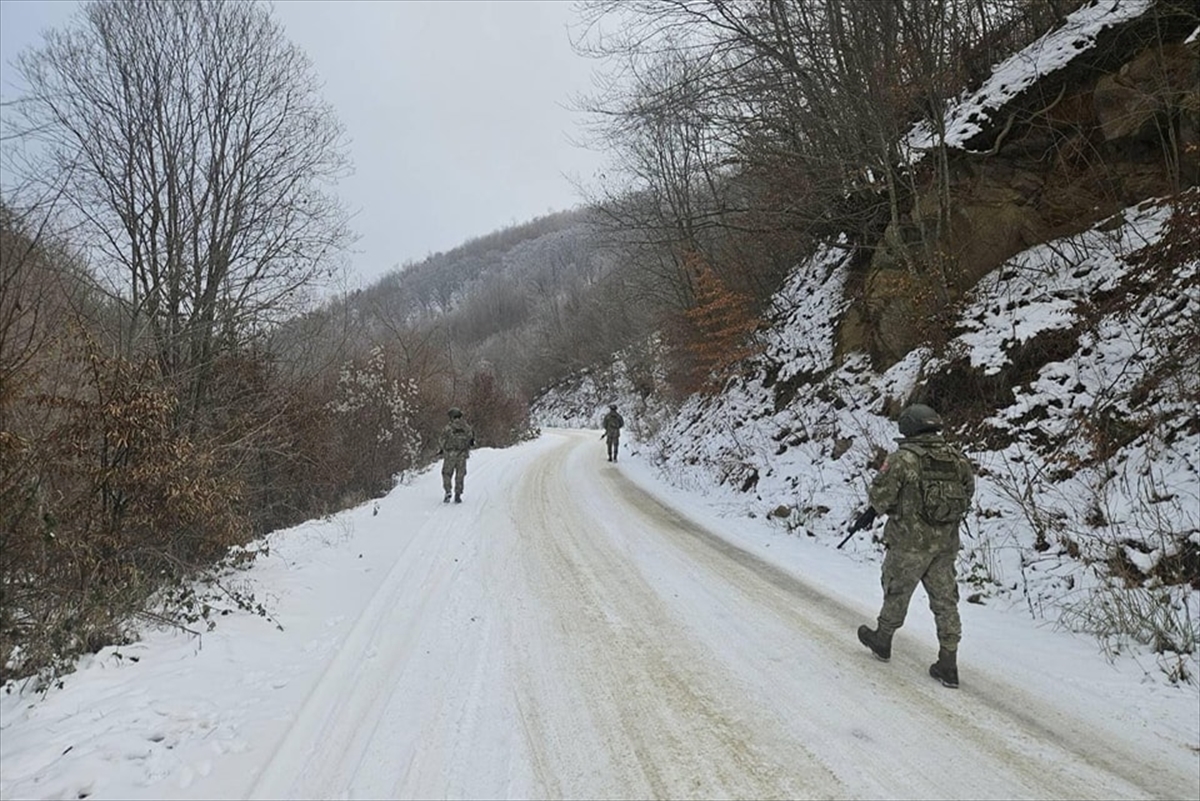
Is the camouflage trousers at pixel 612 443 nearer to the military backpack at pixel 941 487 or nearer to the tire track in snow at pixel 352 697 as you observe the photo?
the tire track in snow at pixel 352 697

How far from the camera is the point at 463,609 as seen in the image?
5832mm

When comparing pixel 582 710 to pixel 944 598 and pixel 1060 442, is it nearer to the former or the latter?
pixel 944 598

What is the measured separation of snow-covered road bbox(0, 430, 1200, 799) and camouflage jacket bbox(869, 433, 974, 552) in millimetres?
914

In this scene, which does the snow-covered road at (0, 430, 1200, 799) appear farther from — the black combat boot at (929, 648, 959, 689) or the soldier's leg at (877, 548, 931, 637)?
the soldier's leg at (877, 548, 931, 637)

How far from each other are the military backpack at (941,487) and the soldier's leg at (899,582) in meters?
0.30

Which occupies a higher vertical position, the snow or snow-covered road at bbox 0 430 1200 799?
the snow

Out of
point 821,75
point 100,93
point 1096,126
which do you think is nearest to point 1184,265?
point 1096,126

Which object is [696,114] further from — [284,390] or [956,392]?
[284,390]

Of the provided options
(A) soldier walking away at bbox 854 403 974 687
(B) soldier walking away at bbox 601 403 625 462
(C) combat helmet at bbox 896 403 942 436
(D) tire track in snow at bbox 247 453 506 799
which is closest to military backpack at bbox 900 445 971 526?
(A) soldier walking away at bbox 854 403 974 687

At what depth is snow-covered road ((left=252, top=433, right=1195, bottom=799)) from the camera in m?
3.11

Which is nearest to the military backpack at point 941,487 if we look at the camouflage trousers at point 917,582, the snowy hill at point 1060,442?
the camouflage trousers at point 917,582

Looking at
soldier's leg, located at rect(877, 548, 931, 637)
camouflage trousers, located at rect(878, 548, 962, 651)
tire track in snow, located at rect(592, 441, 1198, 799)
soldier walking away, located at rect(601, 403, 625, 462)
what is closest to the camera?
tire track in snow, located at rect(592, 441, 1198, 799)

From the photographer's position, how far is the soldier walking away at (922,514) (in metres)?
4.36

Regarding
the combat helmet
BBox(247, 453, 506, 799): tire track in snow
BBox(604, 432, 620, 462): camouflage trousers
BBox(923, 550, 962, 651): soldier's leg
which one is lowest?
BBox(247, 453, 506, 799): tire track in snow
